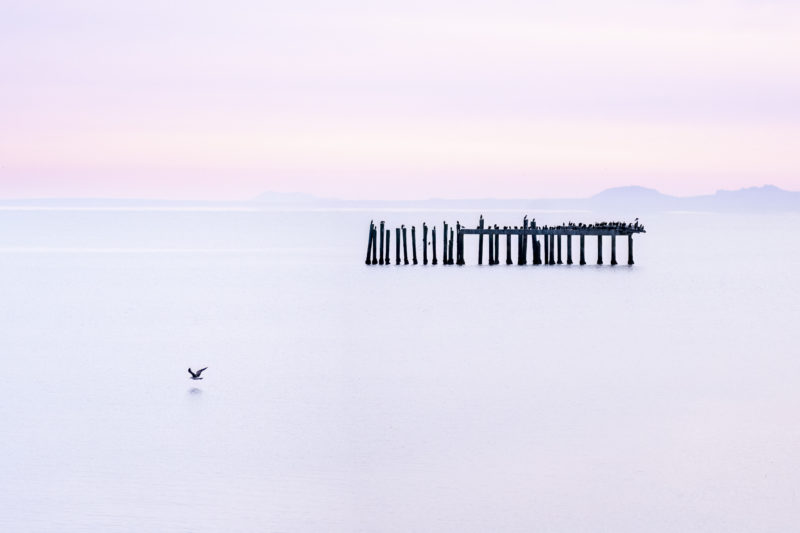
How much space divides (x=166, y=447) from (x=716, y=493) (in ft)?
23.6

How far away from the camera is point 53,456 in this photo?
1661 cm

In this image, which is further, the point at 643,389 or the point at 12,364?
the point at 12,364

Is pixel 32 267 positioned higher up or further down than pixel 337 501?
higher up

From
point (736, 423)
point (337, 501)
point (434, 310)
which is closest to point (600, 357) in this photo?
point (736, 423)

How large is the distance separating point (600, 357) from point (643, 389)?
4.24m

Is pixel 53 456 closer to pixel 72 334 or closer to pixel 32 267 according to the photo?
pixel 72 334

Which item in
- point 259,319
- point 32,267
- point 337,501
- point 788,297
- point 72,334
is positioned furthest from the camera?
point 32,267

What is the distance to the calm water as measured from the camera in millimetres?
14086

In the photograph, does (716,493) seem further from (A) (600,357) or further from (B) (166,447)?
(A) (600,357)

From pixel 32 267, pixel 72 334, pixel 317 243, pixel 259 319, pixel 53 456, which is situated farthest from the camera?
pixel 317 243

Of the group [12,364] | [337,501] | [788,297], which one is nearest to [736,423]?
[337,501]

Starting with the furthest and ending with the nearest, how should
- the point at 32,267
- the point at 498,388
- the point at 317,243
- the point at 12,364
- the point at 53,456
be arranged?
the point at 317,243, the point at 32,267, the point at 12,364, the point at 498,388, the point at 53,456

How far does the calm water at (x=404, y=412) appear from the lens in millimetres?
14086

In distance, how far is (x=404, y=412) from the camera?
779 inches
